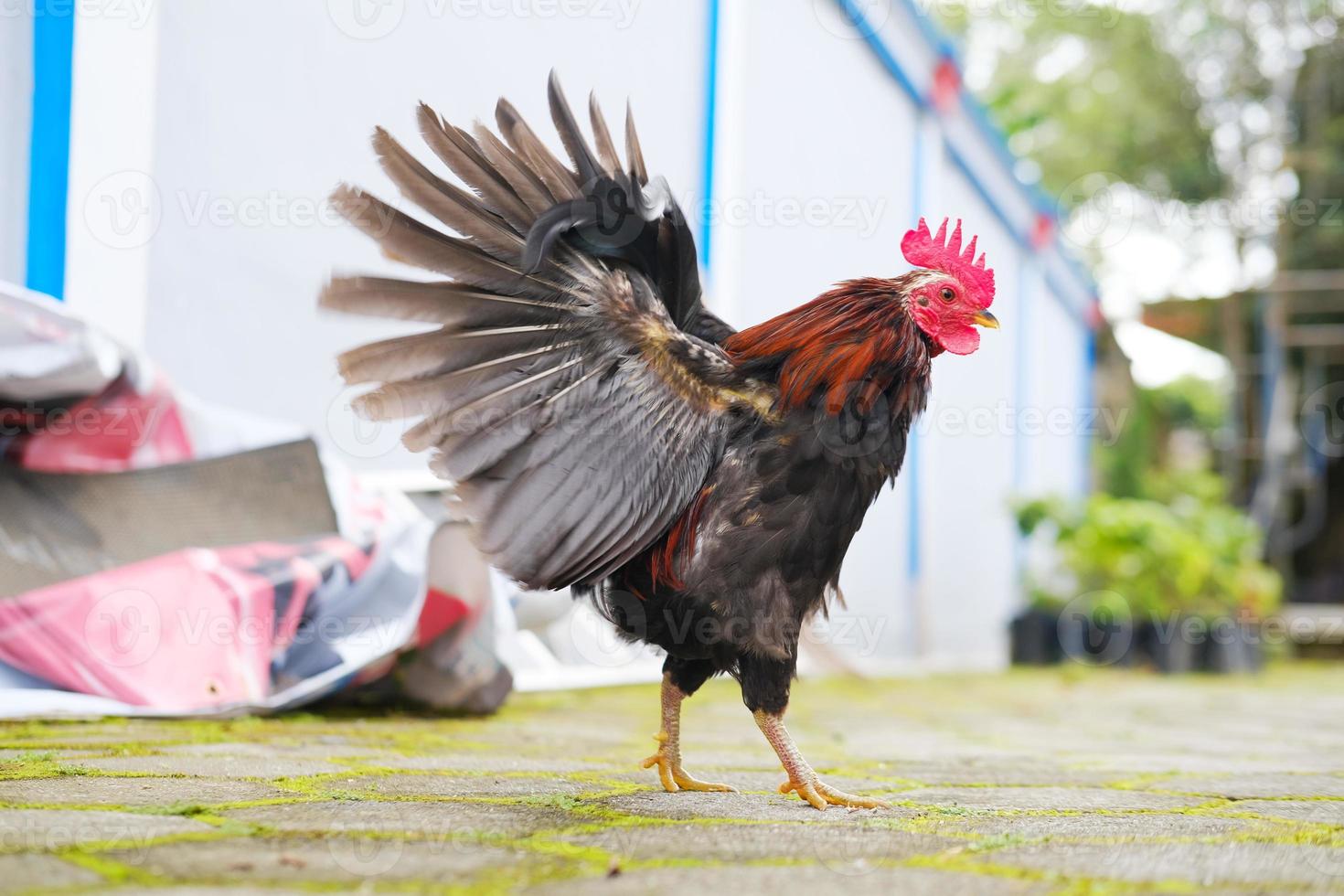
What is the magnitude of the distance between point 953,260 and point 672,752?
1293 mm

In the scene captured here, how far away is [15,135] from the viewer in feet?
12.1

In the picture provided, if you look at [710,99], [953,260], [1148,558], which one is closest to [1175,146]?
[1148,558]

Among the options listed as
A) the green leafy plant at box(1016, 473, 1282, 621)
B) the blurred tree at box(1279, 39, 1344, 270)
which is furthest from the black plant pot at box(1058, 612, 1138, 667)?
the blurred tree at box(1279, 39, 1344, 270)

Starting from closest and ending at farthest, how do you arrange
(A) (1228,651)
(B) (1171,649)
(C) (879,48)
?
(C) (879,48)
(B) (1171,649)
(A) (1228,651)

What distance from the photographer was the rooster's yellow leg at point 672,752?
2.71m

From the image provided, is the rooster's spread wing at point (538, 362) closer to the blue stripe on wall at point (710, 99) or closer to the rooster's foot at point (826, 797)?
the rooster's foot at point (826, 797)

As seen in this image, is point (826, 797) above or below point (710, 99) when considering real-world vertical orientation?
below

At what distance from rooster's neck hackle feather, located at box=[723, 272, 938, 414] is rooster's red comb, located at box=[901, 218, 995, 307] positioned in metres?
0.12

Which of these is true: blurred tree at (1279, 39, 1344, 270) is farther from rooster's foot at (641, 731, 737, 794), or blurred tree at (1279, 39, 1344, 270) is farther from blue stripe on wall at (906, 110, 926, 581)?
rooster's foot at (641, 731, 737, 794)

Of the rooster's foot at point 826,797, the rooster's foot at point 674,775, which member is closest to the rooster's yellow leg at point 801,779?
the rooster's foot at point 826,797

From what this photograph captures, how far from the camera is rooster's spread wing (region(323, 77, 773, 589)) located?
248 centimetres

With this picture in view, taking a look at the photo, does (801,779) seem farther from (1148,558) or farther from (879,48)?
(1148,558)

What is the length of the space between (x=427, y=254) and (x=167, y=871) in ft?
4.44

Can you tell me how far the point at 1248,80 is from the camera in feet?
56.7
